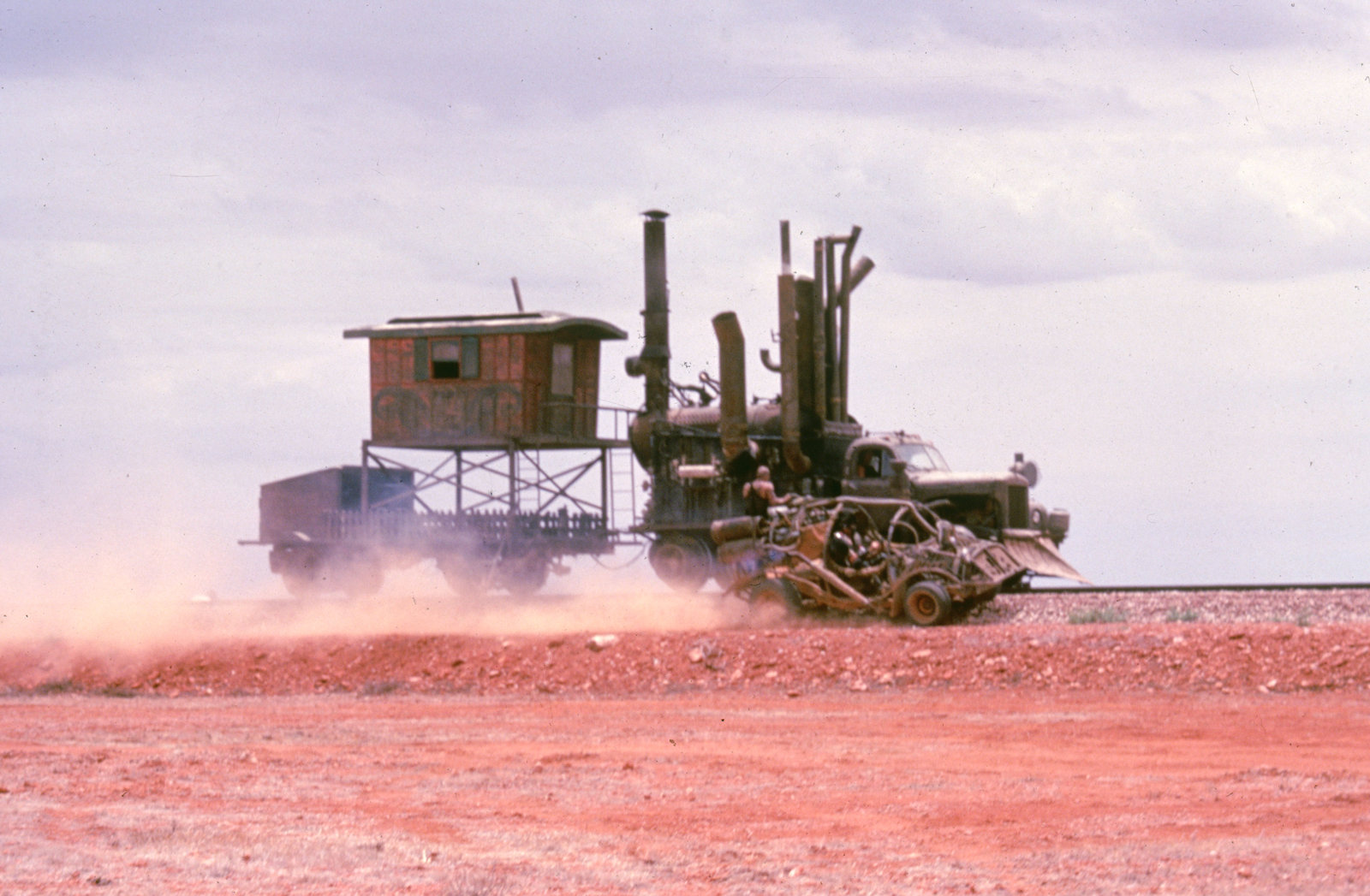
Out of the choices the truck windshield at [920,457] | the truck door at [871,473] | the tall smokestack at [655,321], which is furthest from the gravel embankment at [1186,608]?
the tall smokestack at [655,321]

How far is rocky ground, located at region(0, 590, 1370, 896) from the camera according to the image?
392 inches

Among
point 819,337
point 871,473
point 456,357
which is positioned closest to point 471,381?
point 456,357

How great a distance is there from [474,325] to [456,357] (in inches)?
31.3

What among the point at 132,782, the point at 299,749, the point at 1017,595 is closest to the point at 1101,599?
the point at 1017,595

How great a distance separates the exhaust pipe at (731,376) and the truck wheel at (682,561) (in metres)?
2.97

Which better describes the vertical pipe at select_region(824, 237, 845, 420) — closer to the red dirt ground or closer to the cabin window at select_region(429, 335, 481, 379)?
the cabin window at select_region(429, 335, 481, 379)

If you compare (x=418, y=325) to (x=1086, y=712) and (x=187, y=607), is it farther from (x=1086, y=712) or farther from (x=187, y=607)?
(x=1086, y=712)

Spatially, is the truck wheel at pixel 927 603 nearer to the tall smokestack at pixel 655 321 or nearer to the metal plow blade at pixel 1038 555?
the metal plow blade at pixel 1038 555

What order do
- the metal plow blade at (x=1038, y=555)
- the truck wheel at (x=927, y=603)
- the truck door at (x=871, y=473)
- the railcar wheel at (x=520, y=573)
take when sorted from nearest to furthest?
the truck wheel at (x=927, y=603) → the metal plow blade at (x=1038, y=555) → the truck door at (x=871, y=473) → the railcar wheel at (x=520, y=573)

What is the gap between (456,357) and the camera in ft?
121

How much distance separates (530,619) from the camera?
27172mm

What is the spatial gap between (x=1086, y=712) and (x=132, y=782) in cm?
952

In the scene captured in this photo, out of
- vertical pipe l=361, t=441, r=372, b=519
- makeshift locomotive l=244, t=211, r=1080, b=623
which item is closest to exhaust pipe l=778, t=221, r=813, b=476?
makeshift locomotive l=244, t=211, r=1080, b=623

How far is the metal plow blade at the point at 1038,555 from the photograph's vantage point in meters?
25.7
